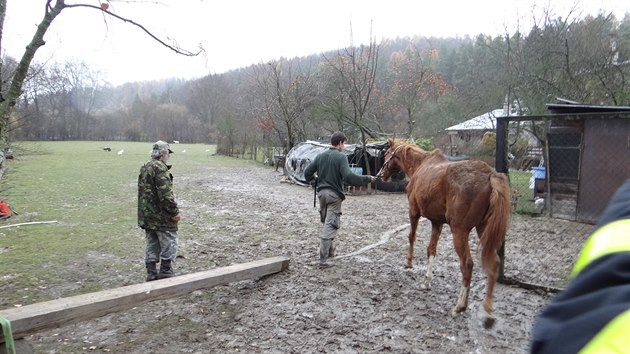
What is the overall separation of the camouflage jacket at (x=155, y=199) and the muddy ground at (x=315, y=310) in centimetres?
101

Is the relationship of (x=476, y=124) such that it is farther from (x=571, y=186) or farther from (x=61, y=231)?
(x=61, y=231)

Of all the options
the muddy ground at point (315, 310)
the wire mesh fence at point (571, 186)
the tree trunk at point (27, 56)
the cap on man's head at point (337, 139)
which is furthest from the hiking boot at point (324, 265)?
the tree trunk at point (27, 56)

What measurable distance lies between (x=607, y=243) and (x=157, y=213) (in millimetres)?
5525

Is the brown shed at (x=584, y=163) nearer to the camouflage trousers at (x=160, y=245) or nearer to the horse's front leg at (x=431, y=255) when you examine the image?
the horse's front leg at (x=431, y=255)

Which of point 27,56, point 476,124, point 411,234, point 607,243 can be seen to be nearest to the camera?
point 607,243

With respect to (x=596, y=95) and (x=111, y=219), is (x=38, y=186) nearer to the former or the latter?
(x=111, y=219)

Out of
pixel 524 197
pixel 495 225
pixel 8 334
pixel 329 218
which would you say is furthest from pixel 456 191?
pixel 524 197

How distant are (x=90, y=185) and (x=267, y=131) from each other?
17.8 metres

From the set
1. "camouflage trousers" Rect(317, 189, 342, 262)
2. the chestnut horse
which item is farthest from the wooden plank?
the chestnut horse

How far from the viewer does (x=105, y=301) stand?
3.88 m

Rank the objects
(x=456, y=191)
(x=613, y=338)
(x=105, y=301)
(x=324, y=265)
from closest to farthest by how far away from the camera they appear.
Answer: (x=613, y=338) → (x=105, y=301) → (x=456, y=191) → (x=324, y=265)

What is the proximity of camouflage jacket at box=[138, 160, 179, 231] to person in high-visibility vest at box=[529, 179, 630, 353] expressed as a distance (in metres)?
5.33

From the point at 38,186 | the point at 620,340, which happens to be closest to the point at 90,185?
the point at 38,186

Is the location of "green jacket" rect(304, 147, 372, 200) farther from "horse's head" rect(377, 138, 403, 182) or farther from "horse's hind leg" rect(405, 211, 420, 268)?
"horse's hind leg" rect(405, 211, 420, 268)
